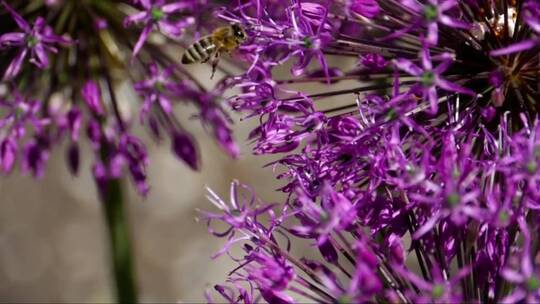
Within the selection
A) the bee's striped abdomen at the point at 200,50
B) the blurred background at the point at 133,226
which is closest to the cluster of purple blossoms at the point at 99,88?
the bee's striped abdomen at the point at 200,50

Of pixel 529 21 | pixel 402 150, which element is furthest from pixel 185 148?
pixel 529 21

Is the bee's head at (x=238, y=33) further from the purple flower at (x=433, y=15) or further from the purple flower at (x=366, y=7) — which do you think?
the purple flower at (x=433, y=15)

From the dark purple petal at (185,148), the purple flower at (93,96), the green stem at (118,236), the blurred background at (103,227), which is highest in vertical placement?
the purple flower at (93,96)

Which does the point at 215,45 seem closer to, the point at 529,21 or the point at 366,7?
the point at 366,7

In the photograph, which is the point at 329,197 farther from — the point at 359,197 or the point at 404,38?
the point at 404,38

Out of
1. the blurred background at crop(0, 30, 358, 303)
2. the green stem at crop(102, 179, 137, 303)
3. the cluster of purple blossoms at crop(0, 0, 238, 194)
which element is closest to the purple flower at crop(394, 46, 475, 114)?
the cluster of purple blossoms at crop(0, 0, 238, 194)

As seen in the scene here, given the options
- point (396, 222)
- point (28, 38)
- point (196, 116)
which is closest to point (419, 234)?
point (396, 222)

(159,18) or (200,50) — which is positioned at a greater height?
(159,18)

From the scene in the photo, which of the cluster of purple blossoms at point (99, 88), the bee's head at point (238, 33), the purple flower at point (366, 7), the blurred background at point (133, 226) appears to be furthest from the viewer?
the blurred background at point (133, 226)
